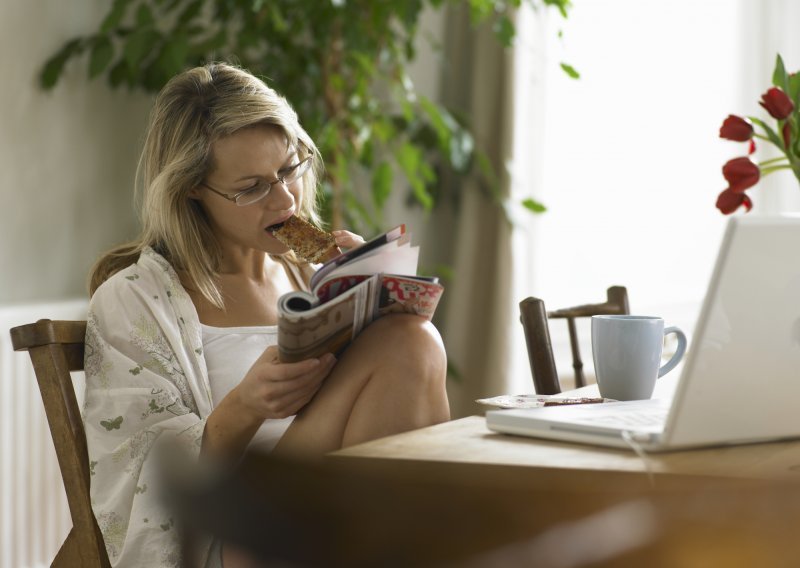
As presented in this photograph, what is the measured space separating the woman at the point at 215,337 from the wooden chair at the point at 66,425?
4 centimetres

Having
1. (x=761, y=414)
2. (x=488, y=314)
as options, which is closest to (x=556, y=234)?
(x=488, y=314)

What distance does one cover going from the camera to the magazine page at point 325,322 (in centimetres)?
108

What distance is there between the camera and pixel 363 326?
4.21ft

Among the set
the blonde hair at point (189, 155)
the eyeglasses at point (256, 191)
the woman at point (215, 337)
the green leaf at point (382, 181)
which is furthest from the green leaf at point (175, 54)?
the eyeglasses at point (256, 191)

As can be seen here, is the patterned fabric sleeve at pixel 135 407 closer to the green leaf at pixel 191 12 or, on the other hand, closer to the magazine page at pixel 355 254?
the magazine page at pixel 355 254

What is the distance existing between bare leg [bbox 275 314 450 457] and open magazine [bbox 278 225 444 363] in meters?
0.03

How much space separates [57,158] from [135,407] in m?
1.50

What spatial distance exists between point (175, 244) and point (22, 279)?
3.78ft

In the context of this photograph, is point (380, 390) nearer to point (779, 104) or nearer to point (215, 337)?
point (215, 337)

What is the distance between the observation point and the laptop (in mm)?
841

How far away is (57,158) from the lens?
263 cm

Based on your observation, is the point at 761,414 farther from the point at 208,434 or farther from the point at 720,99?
the point at 720,99

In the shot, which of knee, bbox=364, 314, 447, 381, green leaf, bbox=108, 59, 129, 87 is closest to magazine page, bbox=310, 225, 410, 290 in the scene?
knee, bbox=364, 314, 447, 381

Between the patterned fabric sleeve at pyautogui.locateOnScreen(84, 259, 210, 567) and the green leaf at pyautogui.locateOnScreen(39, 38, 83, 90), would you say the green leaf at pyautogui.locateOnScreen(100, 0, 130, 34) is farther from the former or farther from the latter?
the patterned fabric sleeve at pyautogui.locateOnScreen(84, 259, 210, 567)
